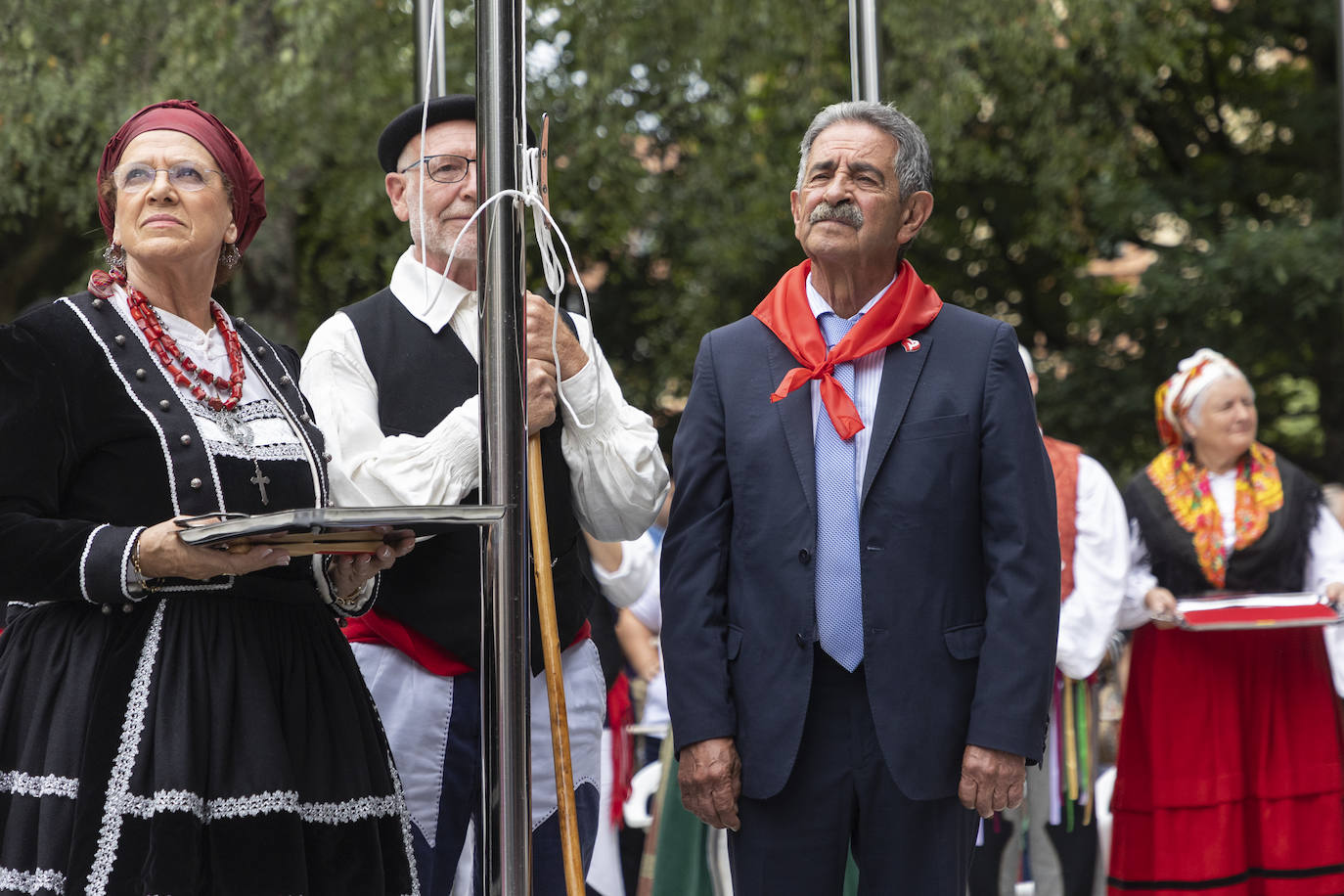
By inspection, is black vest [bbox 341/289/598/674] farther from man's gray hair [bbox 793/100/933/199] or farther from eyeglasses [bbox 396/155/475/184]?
man's gray hair [bbox 793/100/933/199]

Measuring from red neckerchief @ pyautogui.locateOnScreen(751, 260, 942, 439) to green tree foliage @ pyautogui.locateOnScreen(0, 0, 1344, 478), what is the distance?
4.27 m

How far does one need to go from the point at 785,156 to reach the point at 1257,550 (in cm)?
547

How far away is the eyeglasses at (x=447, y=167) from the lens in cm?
278

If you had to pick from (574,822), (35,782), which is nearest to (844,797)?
(574,822)

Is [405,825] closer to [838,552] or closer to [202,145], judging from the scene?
[838,552]

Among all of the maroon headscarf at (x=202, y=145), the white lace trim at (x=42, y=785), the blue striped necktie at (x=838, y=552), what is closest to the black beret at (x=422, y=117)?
the maroon headscarf at (x=202, y=145)

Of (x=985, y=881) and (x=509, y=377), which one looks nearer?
(x=509, y=377)

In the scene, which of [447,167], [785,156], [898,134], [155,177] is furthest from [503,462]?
[785,156]

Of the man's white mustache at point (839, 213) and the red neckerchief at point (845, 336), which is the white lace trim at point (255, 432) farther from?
the man's white mustache at point (839, 213)

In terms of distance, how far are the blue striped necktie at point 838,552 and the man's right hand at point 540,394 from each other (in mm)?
461

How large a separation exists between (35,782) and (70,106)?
6238 millimetres

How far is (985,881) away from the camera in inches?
203

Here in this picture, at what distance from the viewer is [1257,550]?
498cm

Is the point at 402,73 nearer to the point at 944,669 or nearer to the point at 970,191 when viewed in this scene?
the point at 970,191
